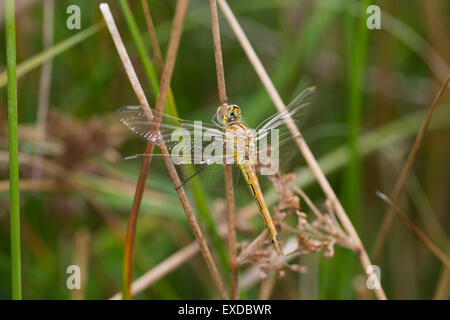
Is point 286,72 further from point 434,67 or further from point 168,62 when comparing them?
point 168,62

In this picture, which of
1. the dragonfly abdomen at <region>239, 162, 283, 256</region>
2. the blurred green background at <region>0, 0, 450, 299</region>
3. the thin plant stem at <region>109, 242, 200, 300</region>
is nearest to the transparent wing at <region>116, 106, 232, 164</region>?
the dragonfly abdomen at <region>239, 162, 283, 256</region>

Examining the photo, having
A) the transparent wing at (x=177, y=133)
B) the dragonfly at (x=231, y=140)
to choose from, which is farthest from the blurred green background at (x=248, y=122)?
the transparent wing at (x=177, y=133)

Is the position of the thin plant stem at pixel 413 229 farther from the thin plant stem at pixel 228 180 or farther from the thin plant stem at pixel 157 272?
the thin plant stem at pixel 157 272

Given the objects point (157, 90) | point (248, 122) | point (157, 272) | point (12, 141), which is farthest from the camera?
point (248, 122)

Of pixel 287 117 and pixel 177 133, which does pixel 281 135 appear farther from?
pixel 177 133

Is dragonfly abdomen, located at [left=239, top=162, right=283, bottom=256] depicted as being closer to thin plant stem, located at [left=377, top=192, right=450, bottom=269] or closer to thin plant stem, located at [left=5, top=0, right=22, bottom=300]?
thin plant stem, located at [left=377, top=192, right=450, bottom=269]

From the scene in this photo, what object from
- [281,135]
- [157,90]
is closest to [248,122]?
[281,135]
